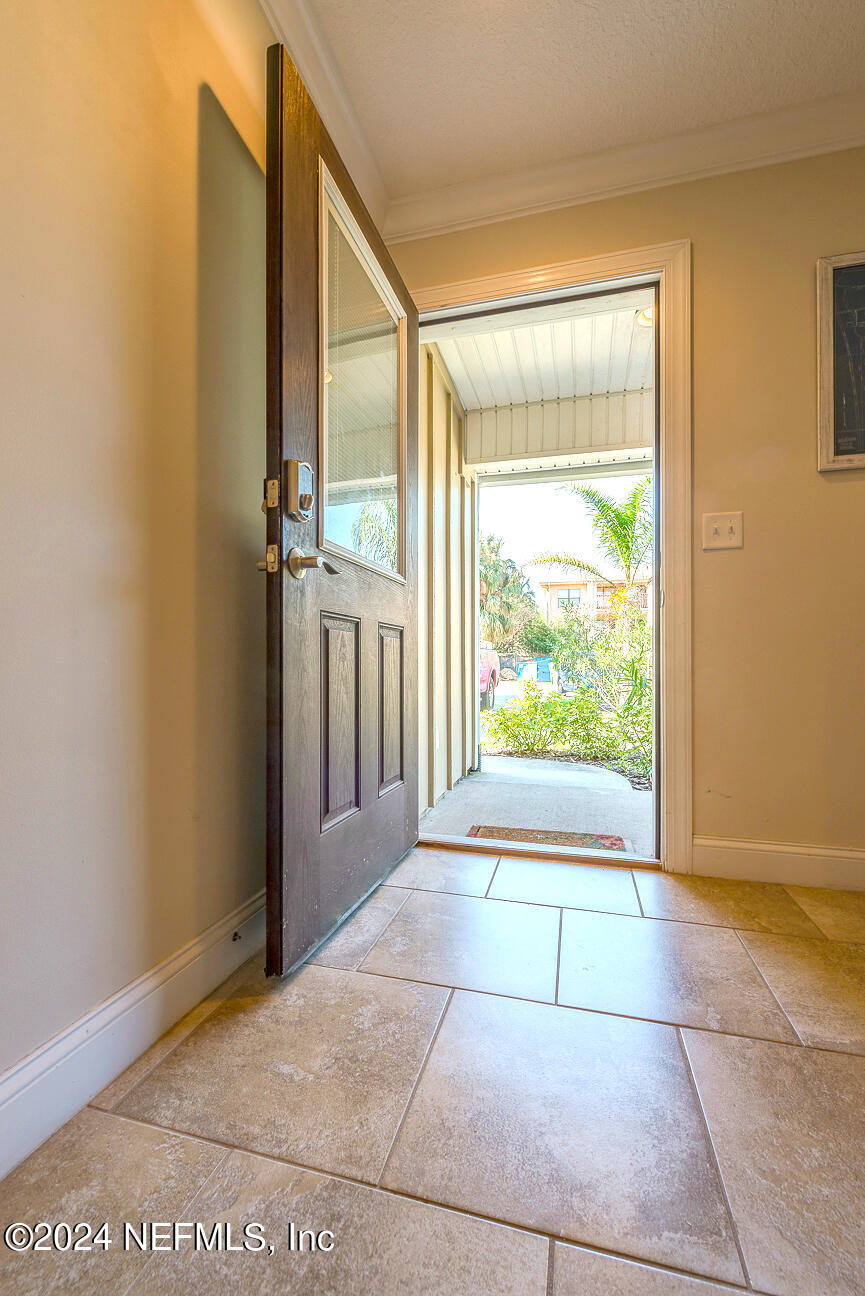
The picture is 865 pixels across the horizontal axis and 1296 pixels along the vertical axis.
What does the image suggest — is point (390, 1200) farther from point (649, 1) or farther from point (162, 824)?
point (649, 1)

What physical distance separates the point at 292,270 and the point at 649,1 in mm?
1299

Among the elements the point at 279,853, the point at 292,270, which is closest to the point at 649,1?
the point at 292,270

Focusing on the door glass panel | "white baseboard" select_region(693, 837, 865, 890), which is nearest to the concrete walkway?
"white baseboard" select_region(693, 837, 865, 890)

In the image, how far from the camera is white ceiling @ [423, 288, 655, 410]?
2.95 metres

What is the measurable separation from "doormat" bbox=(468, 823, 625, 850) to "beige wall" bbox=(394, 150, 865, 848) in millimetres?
480

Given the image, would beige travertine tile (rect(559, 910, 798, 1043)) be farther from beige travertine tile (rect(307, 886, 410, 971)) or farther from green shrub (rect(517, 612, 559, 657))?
green shrub (rect(517, 612, 559, 657))

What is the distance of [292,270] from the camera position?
1248 mm

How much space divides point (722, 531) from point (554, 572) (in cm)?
440

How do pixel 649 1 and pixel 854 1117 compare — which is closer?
pixel 854 1117

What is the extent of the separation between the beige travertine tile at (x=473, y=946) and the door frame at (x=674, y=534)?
59 centimetres

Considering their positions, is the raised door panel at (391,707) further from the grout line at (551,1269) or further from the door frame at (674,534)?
the grout line at (551,1269)

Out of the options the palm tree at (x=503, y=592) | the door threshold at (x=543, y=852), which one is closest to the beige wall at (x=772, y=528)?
the door threshold at (x=543, y=852)

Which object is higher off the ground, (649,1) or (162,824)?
(649,1)

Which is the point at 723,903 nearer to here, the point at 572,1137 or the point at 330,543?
the point at 572,1137
